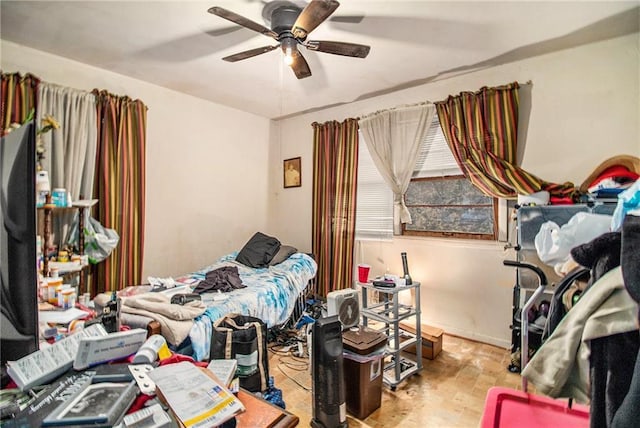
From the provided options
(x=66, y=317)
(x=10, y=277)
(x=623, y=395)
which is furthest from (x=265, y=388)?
(x=623, y=395)

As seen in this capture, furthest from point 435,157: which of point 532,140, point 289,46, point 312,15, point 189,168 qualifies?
point 189,168

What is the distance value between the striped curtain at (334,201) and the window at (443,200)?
2.33 feet

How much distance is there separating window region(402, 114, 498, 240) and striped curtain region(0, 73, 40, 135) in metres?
3.53

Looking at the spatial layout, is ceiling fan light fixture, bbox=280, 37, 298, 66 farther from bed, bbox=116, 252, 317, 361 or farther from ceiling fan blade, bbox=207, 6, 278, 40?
bed, bbox=116, 252, 317, 361

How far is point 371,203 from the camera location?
376cm

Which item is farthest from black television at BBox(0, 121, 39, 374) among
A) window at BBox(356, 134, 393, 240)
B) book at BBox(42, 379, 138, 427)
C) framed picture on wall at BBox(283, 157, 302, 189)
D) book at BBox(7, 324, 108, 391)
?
framed picture on wall at BBox(283, 157, 302, 189)

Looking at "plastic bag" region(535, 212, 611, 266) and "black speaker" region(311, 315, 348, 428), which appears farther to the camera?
"black speaker" region(311, 315, 348, 428)

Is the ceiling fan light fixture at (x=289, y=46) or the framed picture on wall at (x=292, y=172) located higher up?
the ceiling fan light fixture at (x=289, y=46)

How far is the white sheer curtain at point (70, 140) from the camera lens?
8.55 ft

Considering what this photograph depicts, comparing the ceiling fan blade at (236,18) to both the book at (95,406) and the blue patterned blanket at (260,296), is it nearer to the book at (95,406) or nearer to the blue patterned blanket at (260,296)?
the book at (95,406)

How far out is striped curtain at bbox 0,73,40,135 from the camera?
7.80 ft

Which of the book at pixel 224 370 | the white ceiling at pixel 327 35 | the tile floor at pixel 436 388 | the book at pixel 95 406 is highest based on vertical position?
the white ceiling at pixel 327 35

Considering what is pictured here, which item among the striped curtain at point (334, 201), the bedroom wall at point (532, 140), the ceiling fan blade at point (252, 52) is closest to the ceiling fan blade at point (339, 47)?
the ceiling fan blade at point (252, 52)

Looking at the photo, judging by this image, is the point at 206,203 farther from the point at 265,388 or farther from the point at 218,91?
the point at 265,388
